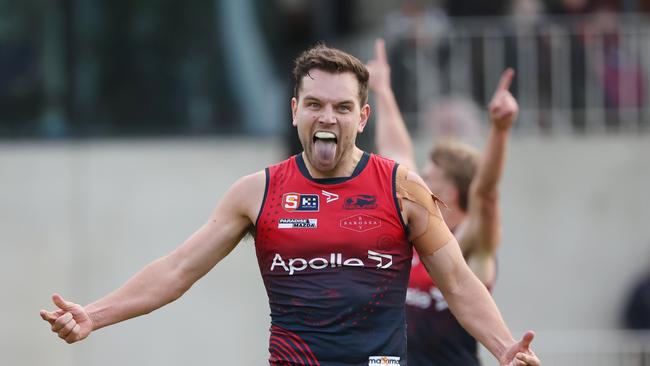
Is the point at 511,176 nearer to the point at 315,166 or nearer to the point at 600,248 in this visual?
the point at 600,248

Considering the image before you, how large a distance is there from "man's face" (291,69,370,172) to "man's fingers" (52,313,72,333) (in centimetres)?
115

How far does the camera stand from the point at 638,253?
13.3 meters

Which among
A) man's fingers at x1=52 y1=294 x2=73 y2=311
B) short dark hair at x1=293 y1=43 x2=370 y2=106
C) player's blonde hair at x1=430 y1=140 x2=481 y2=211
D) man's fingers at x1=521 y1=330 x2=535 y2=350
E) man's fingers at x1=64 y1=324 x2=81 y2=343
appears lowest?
man's fingers at x1=521 y1=330 x2=535 y2=350

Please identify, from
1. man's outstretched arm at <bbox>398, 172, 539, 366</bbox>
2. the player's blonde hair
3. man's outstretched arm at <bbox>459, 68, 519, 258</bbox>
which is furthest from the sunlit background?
man's outstretched arm at <bbox>398, 172, 539, 366</bbox>

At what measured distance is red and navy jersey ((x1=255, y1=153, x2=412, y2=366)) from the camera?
5.41 metres

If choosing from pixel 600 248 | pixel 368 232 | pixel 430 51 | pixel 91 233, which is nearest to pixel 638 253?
pixel 600 248

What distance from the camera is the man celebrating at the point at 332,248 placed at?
5.42 metres

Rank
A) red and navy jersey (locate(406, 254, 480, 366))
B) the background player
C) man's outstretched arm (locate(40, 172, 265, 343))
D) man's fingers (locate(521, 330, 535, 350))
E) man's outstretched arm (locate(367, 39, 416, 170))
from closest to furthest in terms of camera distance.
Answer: man's fingers (locate(521, 330, 535, 350)) < man's outstretched arm (locate(40, 172, 265, 343)) < the background player < red and navy jersey (locate(406, 254, 480, 366)) < man's outstretched arm (locate(367, 39, 416, 170))

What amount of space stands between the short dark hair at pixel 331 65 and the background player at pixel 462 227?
1485mm

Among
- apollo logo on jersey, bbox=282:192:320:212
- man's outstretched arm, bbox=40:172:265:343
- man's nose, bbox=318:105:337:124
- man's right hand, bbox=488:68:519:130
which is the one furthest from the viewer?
man's right hand, bbox=488:68:519:130

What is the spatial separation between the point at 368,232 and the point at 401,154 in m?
2.19

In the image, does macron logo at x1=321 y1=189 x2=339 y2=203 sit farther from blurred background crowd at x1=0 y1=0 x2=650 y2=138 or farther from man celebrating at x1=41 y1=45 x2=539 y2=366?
blurred background crowd at x1=0 y1=0 x2=650 y2=138

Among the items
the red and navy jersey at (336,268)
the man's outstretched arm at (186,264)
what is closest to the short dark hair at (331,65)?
the red and navy jersey at (336,268)

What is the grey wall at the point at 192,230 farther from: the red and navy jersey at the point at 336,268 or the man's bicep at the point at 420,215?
the red and navy jersey at the point at 336,268
